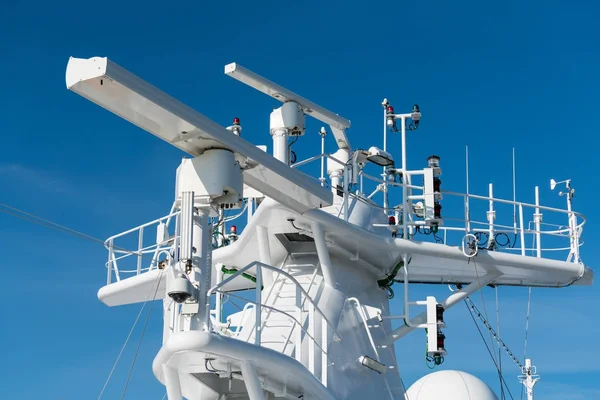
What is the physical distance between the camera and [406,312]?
17.8 meters

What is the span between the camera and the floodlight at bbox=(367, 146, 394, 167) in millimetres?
18719

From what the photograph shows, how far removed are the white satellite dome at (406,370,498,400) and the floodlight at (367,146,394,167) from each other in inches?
249

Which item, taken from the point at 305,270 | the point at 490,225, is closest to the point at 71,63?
the point at 305,270

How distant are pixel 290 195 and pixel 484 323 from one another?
7940 mm

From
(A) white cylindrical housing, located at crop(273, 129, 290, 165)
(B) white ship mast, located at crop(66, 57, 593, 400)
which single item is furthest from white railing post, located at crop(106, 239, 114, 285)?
(A) white cylindrical housing, located at crop(273, 129, 290, 165)

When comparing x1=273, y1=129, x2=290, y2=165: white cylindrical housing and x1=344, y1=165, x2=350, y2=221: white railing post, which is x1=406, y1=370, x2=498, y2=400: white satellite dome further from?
x1=273, y1=129, x2=290, y2=165: white cylindrical housing

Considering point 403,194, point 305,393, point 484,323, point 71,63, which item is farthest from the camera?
point 484,323

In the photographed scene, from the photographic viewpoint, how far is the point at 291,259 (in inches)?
711

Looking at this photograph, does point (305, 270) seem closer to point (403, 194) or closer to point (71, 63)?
point (403, 194)

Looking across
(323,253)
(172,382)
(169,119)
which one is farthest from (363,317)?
(169,119)

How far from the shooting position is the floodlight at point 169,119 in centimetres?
1199

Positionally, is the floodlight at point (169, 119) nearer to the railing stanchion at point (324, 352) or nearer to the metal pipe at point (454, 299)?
the railing stanchion at point (324, 352)

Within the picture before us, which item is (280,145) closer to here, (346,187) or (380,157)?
(346,187)

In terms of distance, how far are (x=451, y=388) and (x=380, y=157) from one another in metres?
6.66
